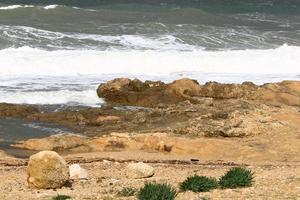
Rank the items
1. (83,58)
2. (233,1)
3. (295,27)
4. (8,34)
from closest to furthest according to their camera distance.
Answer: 1. (83,58)
2. (8,34)
3. (295,27)
4. (233,1)

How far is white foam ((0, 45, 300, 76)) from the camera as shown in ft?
87.2

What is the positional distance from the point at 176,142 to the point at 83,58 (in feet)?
43.8

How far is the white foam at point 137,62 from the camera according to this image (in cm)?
2659

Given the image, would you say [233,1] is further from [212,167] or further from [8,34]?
[212,167]

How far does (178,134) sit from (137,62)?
41.0 ft

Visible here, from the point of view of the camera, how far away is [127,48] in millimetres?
31172

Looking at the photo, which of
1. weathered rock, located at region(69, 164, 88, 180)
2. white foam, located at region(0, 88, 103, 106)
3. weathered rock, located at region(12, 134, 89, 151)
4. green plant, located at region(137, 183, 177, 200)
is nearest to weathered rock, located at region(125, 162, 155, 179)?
weathered rock, located at region(69, 164, 88, 180)

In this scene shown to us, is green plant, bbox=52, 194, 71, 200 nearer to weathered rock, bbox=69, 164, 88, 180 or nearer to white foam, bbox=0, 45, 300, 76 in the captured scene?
weathered rock, bbox=69, 164, 88, 180

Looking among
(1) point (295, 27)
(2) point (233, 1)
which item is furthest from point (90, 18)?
(2) point (233, 1)

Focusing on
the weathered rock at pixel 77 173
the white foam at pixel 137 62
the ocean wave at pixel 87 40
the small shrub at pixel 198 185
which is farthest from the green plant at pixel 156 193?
the ocean wave at pixel 87 40

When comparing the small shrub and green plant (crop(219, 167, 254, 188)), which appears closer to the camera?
the small shrub

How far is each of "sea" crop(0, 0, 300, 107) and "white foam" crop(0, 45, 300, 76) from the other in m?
0.04

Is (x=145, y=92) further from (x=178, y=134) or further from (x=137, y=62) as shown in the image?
(x=137, y=62)

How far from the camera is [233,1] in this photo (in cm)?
5375
